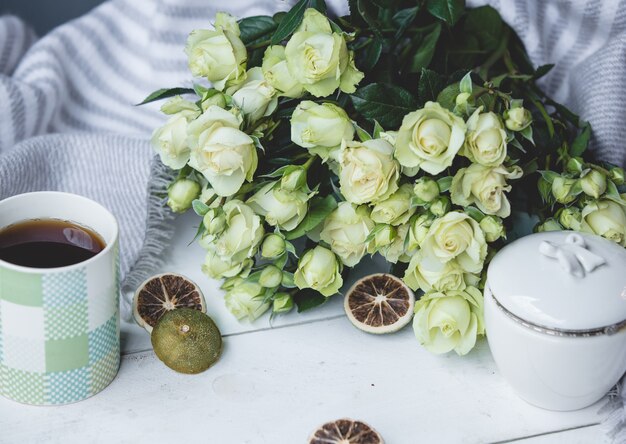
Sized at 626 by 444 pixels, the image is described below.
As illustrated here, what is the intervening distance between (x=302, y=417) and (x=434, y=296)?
7.6 inches

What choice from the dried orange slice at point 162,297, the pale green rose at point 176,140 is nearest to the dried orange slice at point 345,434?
the dried orange slice at point 162,297

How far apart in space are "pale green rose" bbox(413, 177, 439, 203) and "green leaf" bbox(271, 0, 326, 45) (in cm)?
24

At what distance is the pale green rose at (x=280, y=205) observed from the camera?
967 millimetres

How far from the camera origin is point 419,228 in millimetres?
961

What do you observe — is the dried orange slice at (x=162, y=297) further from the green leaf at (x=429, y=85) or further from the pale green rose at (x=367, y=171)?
the green leaf at (x=429, y=85)

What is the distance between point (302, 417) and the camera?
96 cm

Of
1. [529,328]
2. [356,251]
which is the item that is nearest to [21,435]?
[356,251]

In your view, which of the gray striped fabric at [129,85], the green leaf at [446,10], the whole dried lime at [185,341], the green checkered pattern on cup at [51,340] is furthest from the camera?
the gray striped fabric at [129,85]

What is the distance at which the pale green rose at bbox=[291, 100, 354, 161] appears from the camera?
0.95 m

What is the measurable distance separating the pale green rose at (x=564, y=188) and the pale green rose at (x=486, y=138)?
0.34 feet

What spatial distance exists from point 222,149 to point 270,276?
0.17m

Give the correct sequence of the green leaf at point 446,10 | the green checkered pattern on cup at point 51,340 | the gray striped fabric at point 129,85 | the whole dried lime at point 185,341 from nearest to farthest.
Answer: the green checkered pattern on cup at point 51,340 < the whole dried lime at point 185,341 < the green leaf at point 446,10 < the gray striped fabric at point 129,85

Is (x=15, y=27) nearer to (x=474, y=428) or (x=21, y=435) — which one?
(x=21, y=435)

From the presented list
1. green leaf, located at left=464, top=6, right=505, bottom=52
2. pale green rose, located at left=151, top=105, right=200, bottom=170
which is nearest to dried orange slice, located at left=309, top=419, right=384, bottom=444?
pale green rose, located at left=151, top=105, right=200, bottom=170
